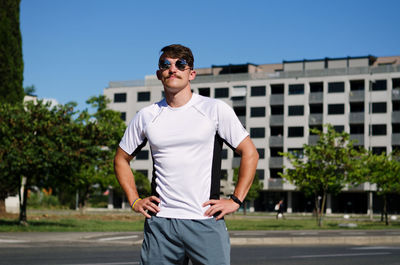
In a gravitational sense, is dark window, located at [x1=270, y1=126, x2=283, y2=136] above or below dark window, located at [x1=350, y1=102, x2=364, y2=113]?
below

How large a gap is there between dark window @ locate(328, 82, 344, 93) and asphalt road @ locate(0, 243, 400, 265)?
6259cm

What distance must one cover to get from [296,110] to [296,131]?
252cm

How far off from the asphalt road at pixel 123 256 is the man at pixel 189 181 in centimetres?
826

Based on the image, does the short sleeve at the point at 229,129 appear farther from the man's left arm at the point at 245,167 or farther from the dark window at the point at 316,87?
the dark window at the point at 316,87

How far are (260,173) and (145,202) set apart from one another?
7753 cm

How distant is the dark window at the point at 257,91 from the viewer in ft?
268

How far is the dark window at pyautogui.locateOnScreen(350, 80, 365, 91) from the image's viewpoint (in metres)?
76.8

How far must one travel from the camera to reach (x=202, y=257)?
11.9 feet

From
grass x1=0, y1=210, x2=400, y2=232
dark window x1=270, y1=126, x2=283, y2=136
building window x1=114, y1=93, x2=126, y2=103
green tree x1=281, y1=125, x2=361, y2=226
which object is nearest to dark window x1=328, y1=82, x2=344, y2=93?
dark window x1=270, y1=126, x2=283, y2=136

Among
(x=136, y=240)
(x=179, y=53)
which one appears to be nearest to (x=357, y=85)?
(x=136, y=240)

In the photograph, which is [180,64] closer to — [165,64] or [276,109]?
[165,64]

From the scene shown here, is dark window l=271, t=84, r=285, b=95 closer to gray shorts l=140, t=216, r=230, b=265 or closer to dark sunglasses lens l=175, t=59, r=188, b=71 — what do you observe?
dark sunglasses lens l=175, t=59, r=188, b=71

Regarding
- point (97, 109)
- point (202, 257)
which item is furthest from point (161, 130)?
point (97, 109)

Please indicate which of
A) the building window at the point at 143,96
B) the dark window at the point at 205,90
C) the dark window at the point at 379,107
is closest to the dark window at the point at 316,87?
the dark window at the point at 379,107
